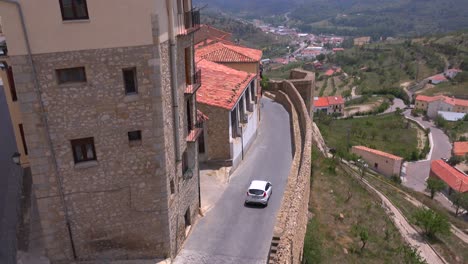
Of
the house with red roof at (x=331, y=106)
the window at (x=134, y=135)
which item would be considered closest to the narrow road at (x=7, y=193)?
the window at (x=134, y=135)

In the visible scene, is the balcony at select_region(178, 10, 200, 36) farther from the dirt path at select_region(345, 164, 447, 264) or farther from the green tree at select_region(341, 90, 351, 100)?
the green tree at select_region(341, 90, 351, 100)

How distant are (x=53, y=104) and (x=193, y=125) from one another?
21.9 feet

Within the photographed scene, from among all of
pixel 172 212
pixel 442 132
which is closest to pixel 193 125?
pixel 172 212

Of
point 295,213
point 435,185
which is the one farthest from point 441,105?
point 295,213

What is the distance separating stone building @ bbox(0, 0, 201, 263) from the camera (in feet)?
36.5

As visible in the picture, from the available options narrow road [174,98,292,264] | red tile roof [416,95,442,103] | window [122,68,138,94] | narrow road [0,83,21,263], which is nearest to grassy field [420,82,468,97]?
red tile roof [416,95,442,103]

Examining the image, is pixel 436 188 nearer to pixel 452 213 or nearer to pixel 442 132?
pixel 452 213

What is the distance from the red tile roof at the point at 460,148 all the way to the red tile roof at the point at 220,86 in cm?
6414

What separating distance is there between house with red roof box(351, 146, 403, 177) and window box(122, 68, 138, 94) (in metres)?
61.1

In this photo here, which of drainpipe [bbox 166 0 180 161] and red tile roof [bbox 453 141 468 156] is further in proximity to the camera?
red tile roof [bbox 453 141 468 156]

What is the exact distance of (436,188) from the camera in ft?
189

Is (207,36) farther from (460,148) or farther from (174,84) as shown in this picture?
(460,148)

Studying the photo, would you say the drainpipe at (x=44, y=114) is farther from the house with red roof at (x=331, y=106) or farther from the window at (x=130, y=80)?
the house with red roof at (x=331, y=106)

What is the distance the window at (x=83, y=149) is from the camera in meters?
12.4
